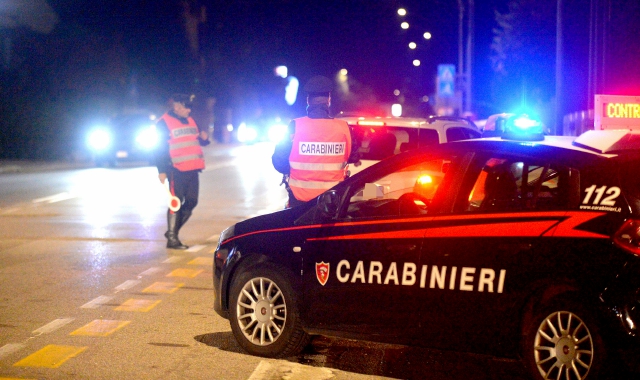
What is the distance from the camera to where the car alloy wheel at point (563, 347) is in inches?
187

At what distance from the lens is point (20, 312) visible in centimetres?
746

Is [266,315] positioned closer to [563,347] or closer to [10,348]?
[10,348]

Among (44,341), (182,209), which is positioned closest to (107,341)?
(44,341)


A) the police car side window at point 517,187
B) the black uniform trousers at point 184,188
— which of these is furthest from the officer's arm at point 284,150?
the black uniform trousers at point 184,188

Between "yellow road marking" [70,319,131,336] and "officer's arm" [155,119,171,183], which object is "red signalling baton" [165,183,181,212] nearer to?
"officer's arm" [155,119,171,183]

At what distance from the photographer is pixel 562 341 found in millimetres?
4828

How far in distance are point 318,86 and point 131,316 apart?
252 cm

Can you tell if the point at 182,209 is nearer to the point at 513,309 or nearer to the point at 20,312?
the point at 20,312

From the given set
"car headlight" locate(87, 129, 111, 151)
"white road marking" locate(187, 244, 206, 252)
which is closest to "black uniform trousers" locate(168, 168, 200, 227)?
"white road marking" locate(187, 244, 206, 252)

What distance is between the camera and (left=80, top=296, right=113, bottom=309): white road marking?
7688 millimetres

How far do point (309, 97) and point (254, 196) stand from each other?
11.2m

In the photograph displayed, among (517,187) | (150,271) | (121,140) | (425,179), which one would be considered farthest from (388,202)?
(121,140)

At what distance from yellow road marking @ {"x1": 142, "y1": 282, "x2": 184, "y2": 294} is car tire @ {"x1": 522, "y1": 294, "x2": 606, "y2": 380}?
433cm

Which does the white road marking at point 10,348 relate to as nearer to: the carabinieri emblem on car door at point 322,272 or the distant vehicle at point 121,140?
the carabinieri emblem on car door at point 322,272
